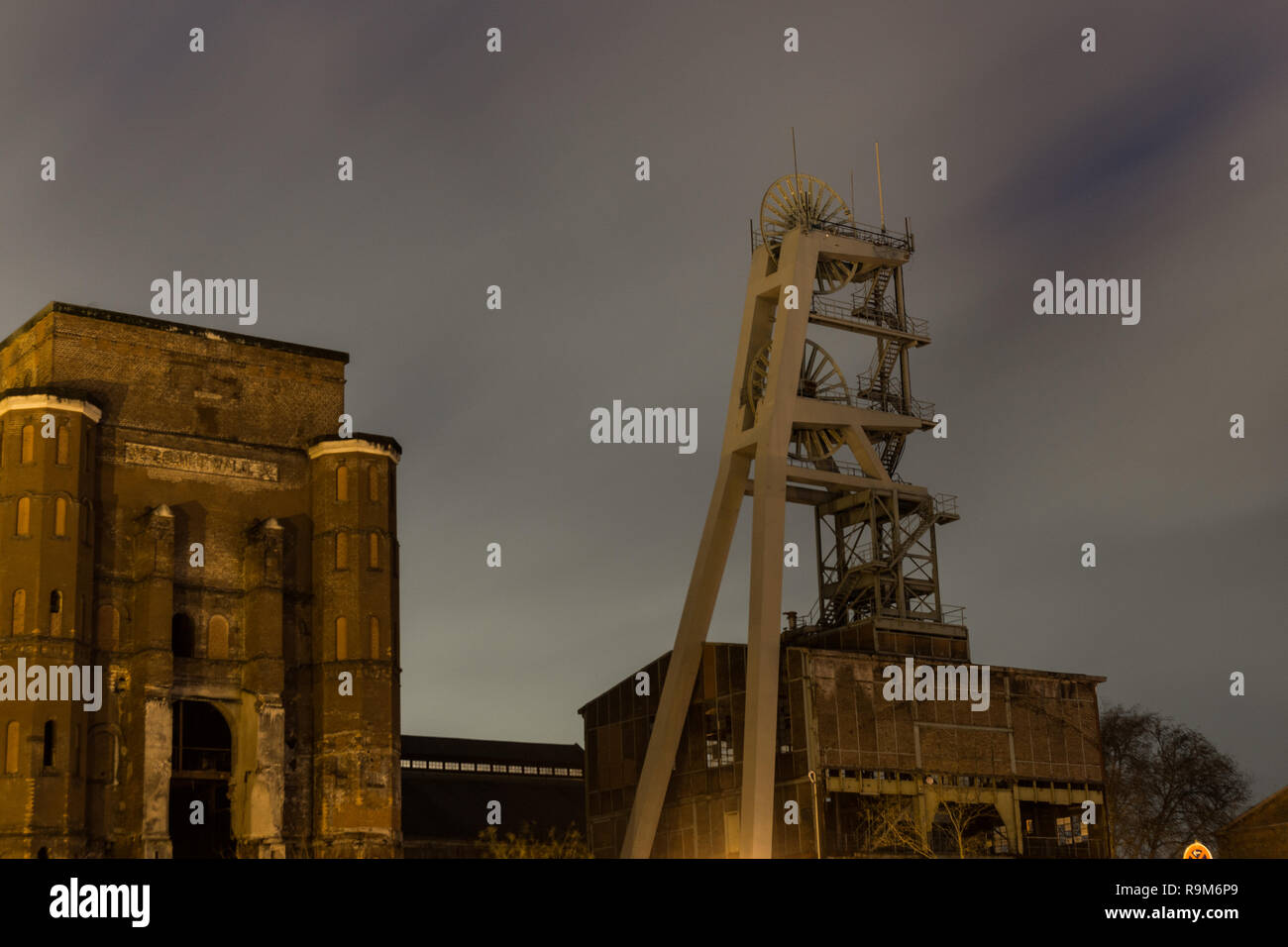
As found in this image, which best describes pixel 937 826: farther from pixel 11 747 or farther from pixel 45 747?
pixel 11 747

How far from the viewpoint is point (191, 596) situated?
5734cm

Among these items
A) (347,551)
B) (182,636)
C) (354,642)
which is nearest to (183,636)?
(182,636)

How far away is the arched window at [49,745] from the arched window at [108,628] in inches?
149

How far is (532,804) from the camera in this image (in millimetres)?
89812

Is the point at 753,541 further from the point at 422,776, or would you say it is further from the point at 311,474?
the point at 422,776

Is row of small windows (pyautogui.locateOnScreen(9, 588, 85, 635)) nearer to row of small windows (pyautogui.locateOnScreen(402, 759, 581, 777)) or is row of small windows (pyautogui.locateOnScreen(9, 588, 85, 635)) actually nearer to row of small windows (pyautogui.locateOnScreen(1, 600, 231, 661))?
row of small windows (pyautogui.locateOnScreen(1, 600, 231, 661))

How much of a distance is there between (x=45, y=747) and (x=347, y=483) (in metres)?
14.0

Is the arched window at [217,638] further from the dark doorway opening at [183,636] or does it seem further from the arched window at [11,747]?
the arched window at [11,747]

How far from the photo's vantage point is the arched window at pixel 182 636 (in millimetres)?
56938

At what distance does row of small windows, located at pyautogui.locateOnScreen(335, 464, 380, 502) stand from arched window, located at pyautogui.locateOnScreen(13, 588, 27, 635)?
11.4m

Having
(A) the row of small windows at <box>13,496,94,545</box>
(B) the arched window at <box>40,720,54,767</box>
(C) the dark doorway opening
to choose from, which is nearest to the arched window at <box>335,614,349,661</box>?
(C) the dark doorway opening

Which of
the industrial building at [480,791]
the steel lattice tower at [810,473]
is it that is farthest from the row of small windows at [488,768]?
the steel lattice tower at [810,473]

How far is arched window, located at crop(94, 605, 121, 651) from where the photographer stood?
2172 inches

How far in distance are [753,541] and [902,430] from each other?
9.36m
